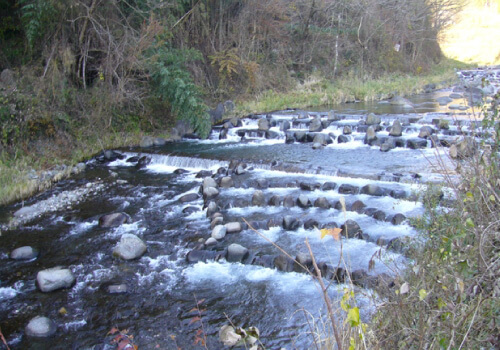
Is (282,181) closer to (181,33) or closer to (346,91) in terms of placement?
(181,33)

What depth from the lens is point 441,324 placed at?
94.0 inches

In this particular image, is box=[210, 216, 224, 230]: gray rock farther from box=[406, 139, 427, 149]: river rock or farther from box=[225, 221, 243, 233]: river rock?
box=[406, 139, 427, 149]: river rock

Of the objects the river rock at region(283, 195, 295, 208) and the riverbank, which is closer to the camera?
the river rock at region(283, 195, 295, 208)

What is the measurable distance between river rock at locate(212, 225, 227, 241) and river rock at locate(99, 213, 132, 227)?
6.20 ft

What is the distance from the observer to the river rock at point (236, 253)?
6398 millimetres

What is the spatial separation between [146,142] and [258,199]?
20.3ft

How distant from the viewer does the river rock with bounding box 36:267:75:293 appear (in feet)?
18.9

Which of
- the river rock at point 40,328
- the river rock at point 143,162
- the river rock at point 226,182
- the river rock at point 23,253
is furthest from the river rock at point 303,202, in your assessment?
the river rock at point 143,162

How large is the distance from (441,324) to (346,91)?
19407mm

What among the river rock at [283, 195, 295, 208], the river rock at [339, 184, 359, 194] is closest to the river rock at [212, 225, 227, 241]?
the river rock at [283, 195, 295, 208]

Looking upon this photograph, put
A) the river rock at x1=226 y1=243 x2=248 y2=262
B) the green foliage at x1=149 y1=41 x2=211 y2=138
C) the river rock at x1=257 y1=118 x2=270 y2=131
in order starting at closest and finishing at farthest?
1. the river rock at x1=226 y1=243 x2=248 y2=262
2. the green foliage at x1=149 y1=41 x2=211 y2=138
3. the river rock at x1=257 y1=118 x2=270 y2=131

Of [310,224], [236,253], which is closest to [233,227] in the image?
[236,253]

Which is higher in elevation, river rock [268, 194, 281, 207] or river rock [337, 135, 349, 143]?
river rock [337, 135, 349, 143]

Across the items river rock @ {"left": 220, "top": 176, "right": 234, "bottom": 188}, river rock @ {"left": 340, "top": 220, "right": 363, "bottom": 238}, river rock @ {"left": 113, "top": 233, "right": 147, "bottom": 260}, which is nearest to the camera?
river rock @ {"left": 113, "top": 233, "right": 147, "bottom": 260}
